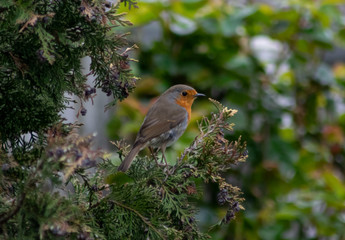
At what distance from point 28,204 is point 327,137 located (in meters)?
3.32

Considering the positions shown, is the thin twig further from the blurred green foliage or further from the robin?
the blurred green foliage

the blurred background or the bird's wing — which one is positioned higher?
the bird's wing

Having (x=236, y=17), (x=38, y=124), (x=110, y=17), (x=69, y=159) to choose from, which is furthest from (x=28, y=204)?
(x=236, y=17)

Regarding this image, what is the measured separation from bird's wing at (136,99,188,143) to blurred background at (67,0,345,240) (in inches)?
52.3

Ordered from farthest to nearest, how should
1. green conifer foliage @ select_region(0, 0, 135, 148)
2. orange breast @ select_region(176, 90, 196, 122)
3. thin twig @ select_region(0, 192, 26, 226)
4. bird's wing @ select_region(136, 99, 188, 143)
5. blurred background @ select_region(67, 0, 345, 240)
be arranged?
blurred background @ select_region(67, 0, 345, 240) < orange breast @ select_region(176, 90, 196, 122) < bird's wing @ select_region(136, 99, 188, 143) < green conifer foliage @ select_region(0, 0, 135, 148) < thin twig @ select_region(0, 192, 26, 226)

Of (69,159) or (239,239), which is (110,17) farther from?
(239,239)

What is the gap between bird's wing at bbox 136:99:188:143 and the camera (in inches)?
83.6

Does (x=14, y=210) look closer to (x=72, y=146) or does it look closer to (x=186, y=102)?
(x=72, y=146)

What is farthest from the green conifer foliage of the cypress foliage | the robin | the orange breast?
the orange breast

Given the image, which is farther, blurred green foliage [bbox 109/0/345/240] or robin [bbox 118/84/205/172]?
blurred green foliage [bbox 109/0/345/240]

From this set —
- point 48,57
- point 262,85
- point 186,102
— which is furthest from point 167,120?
point 262,85

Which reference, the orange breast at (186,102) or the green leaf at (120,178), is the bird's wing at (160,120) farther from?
the green leaf at (120,178)

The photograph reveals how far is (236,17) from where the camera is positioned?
3.80 m

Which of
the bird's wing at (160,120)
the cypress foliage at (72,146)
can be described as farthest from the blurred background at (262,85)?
the cypress foliage at (72,146)
